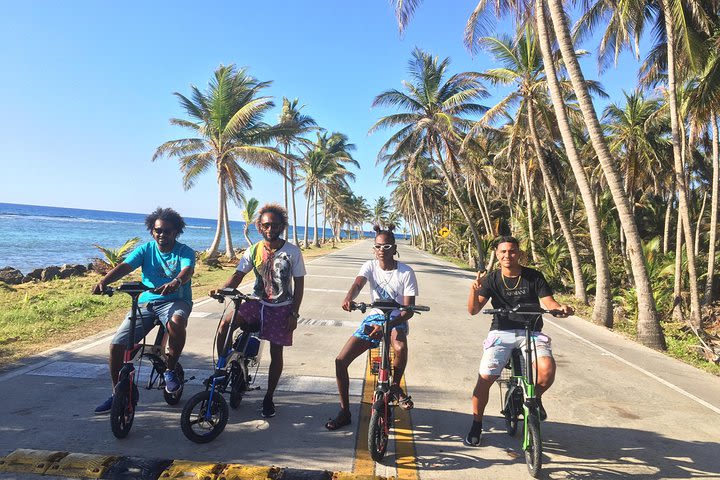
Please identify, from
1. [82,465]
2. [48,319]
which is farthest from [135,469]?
[48,319]

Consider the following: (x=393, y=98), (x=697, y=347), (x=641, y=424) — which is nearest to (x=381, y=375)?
(x=641, y=424)

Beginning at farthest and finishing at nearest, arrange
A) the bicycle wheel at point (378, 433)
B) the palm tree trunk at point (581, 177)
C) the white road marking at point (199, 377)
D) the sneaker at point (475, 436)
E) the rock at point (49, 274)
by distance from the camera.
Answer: the rock at point (49, 274) < the palm tree trunk at point (581, 177) < the white road marking at point (199, 377) < the sneaker at point (475, 436) < the bicycle wheel at point (378, 433)

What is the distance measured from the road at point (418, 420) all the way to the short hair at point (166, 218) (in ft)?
5.37

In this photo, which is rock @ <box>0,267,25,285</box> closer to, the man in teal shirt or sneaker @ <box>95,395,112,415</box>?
sneaker @ <box>95,395,112,415</box>

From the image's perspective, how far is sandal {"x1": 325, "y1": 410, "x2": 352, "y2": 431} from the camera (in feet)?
13.0

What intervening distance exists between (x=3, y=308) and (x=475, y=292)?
10.0 meters

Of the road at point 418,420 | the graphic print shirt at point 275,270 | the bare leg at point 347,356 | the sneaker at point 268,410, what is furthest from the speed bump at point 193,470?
the graphic print shirt at point 275,270

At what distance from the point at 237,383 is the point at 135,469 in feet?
3.74

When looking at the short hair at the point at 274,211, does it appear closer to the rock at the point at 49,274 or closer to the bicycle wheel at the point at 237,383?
the bicycle wheel at the point at 237,383

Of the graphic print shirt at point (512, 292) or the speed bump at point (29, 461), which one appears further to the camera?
the graphic print shirt at point (512, 292)

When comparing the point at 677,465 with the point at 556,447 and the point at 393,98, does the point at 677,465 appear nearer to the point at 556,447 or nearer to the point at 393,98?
the point at 556,447

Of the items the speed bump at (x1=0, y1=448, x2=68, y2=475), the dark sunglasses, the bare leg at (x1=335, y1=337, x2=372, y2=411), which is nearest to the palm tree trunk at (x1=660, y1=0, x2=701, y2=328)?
the bare leg at (x1=335, y1=337, x2=372, y2=411)

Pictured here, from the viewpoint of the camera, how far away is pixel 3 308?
31.5 ft

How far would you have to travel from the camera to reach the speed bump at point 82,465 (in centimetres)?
306
